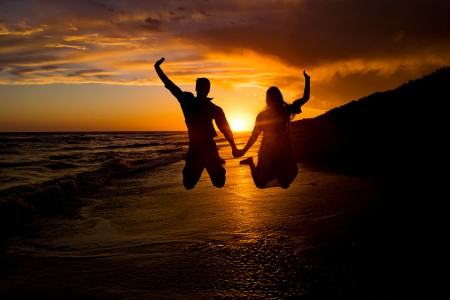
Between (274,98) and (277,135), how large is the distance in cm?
69

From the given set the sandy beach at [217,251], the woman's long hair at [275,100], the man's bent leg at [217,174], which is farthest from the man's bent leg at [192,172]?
the woman's long hair at [275,100]

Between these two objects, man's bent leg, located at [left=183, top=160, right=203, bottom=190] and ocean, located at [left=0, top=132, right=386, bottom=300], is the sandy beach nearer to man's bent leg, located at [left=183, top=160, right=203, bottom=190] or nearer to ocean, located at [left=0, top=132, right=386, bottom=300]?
ocean, located at [left=0, top=132, right=386, bottom=300]

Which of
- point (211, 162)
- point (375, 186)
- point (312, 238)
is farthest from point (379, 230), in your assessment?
point (375, 186)

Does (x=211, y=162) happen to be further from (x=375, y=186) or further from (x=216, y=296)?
(x=375, y=186)

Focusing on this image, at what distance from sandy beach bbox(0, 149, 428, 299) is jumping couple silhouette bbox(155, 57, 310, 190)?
50.6 inches

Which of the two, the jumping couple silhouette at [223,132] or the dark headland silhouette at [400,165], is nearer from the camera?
the dark headland silhouette at [400,165]

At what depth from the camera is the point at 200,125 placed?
A: 5.71 meters

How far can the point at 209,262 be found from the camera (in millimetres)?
5797

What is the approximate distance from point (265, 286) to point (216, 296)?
709mm

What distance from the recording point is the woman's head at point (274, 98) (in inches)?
254

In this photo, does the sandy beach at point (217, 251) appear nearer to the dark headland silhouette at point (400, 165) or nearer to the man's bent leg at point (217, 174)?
the dark headland silhouette at point (400, 165)

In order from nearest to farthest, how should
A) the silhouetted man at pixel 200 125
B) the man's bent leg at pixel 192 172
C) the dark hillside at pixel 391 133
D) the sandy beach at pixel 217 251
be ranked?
the sandy beach at pixel 217 251 → the silhouetted man at pixel 200 125 → the man's bent leg at pixel 192 172 → the dark hillside at pixel 391 133

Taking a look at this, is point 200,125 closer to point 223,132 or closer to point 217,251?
point 223,132

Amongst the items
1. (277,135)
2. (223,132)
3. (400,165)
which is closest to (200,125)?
(223,132)
